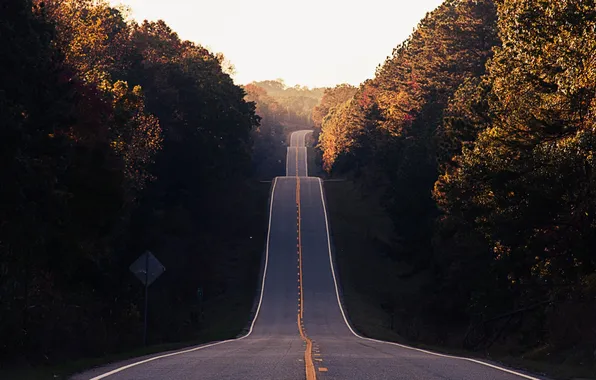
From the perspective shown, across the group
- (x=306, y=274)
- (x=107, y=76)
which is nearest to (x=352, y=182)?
(x=306, y=274)

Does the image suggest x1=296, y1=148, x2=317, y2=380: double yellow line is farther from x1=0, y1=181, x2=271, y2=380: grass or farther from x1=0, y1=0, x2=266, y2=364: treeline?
x1=0, y1=0, x2=266, y2=364: treeline

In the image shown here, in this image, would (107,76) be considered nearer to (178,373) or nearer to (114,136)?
(114,136)

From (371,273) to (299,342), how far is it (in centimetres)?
3866

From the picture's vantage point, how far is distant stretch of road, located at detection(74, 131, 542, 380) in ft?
54.1

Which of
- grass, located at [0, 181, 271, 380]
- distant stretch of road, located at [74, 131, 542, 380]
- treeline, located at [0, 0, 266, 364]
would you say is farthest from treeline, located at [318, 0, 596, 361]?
treeline, located at [0, 0, 266, 364]

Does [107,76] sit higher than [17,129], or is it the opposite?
[107,76]

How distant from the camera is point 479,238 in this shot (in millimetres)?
36031

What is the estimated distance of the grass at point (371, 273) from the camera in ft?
178

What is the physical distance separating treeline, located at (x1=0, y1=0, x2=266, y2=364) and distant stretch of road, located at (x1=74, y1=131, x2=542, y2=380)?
322 centimetres

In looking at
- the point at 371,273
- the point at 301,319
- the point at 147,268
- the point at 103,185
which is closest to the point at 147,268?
the point at 147,268

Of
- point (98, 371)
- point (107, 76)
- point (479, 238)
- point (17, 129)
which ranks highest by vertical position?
point (107, 76)

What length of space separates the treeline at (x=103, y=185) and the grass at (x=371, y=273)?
8591 millimetres

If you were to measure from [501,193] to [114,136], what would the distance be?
22795 mm

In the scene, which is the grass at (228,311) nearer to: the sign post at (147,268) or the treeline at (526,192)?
the sign post at (147,268)
